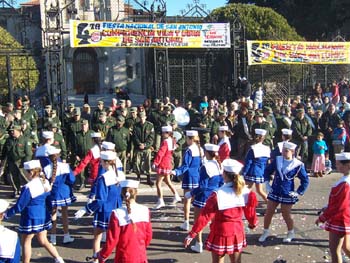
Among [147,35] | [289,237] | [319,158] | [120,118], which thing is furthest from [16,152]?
[319,158]

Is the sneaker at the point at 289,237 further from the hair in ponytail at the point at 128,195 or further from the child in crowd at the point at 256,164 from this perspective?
the hair in ponytail at the point at 128,195

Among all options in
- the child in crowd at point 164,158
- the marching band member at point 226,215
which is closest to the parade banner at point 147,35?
the child in crowd at point 164,158

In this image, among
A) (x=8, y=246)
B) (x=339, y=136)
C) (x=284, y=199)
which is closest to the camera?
(x=8, y=246)

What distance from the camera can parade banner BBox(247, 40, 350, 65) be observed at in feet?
58.4

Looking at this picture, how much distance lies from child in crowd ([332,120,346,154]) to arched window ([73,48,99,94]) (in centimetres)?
2755

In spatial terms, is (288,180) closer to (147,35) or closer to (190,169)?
(190,169)

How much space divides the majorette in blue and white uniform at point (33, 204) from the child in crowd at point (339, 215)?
3.77m

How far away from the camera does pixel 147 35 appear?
16.1m

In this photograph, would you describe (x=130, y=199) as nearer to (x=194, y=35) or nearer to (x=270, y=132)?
(x=270, y=132)

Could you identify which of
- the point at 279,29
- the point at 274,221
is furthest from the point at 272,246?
the point at 279,29

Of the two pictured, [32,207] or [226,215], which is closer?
[226,215]

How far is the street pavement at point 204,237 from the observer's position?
286 inches

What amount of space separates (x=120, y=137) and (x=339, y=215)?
→ 659 centimetres

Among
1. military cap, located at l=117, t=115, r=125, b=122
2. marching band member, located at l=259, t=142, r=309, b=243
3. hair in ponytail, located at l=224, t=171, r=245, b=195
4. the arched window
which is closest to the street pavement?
marching band member, located at l=259, t=142, r=309, b=243
